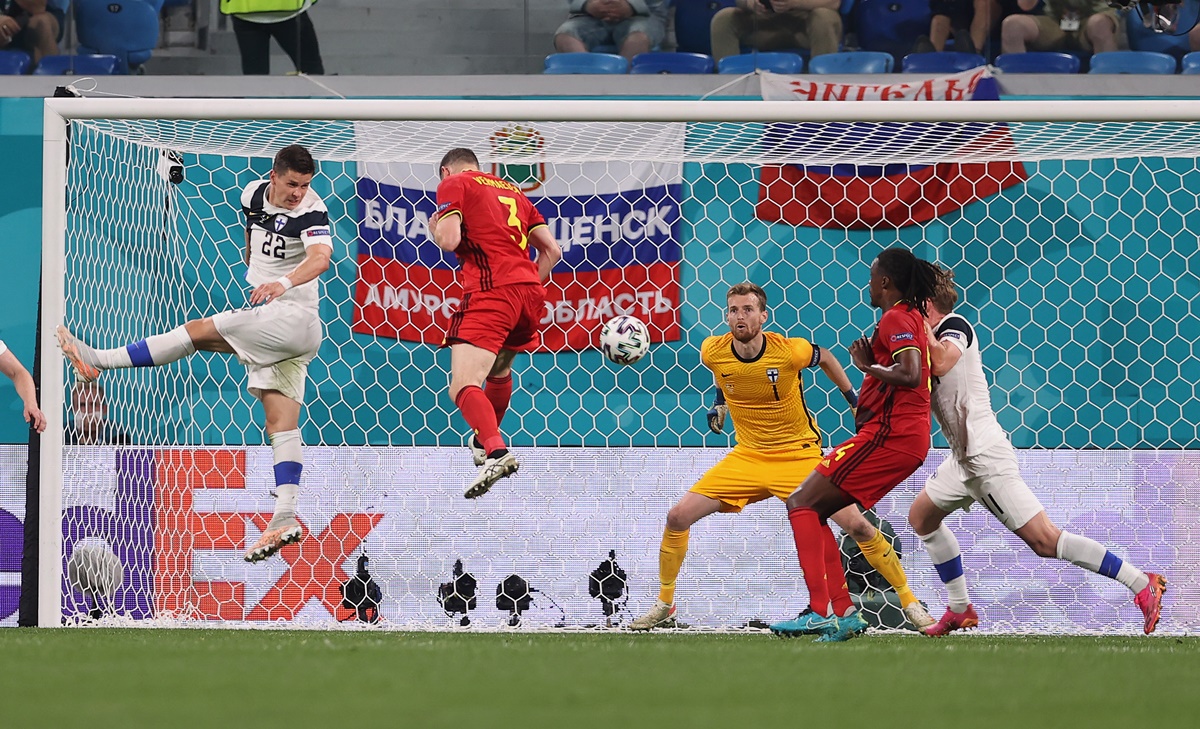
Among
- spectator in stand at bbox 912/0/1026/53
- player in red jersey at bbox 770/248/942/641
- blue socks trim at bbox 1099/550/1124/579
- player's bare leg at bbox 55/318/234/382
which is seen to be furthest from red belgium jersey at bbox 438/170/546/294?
spectator in stand at bbox 912/0/1026/53

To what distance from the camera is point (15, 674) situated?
3.59m

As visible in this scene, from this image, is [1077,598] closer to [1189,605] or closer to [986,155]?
[1189,605]

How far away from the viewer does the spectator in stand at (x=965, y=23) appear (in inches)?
354

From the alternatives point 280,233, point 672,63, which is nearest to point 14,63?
point 280,233

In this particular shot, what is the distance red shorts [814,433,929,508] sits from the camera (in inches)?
203

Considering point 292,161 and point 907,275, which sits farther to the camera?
point 292,161

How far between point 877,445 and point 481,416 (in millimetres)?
1635

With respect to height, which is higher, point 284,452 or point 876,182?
point 876,182

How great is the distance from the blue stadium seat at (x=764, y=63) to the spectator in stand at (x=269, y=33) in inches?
107


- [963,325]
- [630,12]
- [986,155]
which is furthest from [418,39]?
[963,325]

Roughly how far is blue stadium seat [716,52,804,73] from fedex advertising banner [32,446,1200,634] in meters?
2.98

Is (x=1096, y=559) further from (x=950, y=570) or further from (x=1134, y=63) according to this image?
(x=1134, y=63)

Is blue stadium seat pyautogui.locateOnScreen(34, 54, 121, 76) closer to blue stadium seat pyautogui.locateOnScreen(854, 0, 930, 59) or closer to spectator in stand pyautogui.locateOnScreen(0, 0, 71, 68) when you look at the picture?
spectator in stand pyautogui.locateOnScreen(0, 0, 71, 68)

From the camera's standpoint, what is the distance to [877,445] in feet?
17.0
